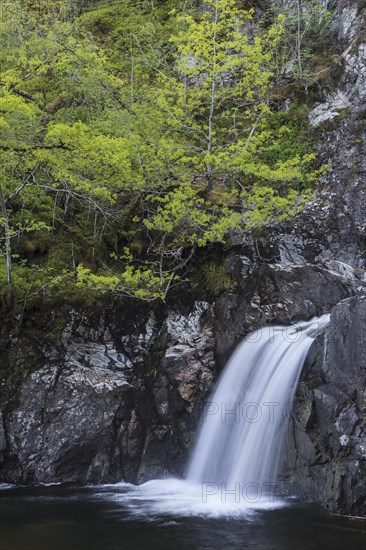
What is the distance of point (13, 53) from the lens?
488 inches

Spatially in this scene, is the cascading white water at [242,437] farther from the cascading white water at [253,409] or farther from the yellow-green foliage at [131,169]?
the yellow-green foliage at [131,169]

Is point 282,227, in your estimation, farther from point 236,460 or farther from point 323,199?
point 236,460

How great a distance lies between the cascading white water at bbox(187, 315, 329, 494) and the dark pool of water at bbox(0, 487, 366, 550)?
3.01ft

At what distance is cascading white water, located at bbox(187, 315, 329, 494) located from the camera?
757 cm

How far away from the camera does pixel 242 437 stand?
793 cm

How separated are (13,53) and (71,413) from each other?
330 inches

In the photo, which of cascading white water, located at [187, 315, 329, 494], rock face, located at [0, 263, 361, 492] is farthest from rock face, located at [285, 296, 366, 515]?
rock face, located at [0, 263, 361, 492]

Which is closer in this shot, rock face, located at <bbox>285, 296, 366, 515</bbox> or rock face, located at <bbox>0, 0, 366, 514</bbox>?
rock face, located at <bbox>285, 296, 366, 515</bbox>

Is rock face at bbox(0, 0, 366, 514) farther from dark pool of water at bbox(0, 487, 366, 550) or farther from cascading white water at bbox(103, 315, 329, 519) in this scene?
dark pool of water at bbox(0, 487, 366, 550)

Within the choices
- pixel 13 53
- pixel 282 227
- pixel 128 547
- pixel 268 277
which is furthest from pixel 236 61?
pixel 128 547

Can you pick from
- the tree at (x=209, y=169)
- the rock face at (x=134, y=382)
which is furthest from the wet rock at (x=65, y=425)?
the tree at (x=209, y=169)

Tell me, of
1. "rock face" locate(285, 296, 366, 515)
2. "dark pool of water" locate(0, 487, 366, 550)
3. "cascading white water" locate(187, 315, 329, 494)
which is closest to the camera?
"dark pool of water" locate(0, 487, 366, 550)

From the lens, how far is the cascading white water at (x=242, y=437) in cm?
723

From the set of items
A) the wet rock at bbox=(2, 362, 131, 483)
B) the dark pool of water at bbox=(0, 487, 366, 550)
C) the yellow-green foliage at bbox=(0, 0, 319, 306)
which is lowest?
the dark pool of water at bbox=(0, 487, 366, 550)
